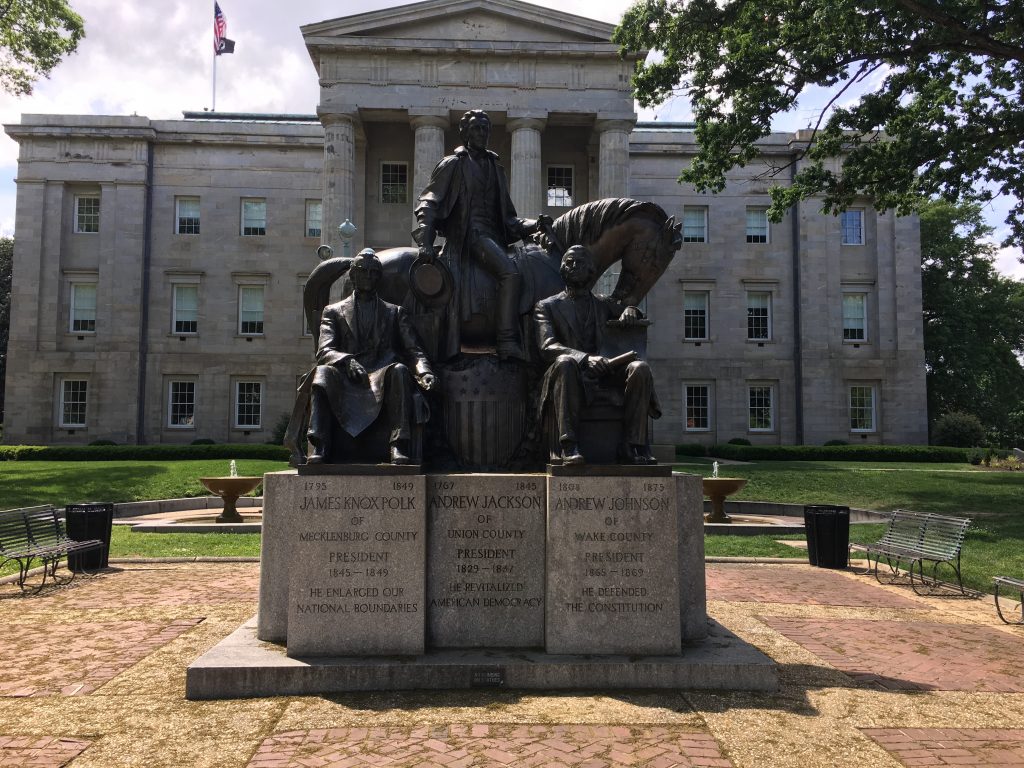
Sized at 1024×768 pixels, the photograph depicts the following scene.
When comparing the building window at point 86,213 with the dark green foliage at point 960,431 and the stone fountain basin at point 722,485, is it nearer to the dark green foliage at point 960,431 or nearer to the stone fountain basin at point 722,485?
the stone fountain basin at point 722,485

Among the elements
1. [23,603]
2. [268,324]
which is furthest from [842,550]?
[268,324]

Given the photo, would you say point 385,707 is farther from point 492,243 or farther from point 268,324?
point 268,324

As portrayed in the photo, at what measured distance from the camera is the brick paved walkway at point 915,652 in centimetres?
657

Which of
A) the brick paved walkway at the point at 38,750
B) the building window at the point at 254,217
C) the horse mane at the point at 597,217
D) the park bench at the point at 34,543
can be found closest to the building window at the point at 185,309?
the building window at the point at 254,217

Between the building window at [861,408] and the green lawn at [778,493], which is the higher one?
the building window at [861,408]

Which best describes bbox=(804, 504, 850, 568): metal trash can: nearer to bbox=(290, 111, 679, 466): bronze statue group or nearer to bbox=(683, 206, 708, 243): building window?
bbox=(290, 111, 679, 466): bronze statue group

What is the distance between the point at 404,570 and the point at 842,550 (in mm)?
9702

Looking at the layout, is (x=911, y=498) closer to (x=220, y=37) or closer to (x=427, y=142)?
(x=427, y=142)

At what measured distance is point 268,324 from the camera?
4581 centimetres

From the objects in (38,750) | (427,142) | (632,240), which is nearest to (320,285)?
(632,240)

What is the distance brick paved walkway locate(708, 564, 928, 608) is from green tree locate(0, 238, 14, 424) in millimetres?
55356

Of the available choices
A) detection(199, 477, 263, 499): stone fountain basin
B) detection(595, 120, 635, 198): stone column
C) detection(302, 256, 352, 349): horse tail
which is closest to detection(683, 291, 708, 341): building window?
detection(595, 120, 635, 198): stone column

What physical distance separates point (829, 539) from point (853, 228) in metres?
39.7

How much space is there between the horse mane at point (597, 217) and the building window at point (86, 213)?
45484 millimetres
